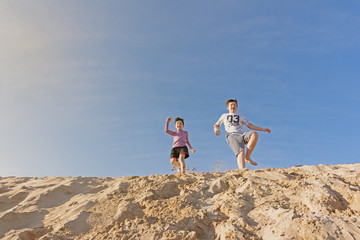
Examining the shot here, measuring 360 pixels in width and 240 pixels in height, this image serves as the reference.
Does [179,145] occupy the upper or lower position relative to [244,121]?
lower

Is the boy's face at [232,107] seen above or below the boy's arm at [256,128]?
above

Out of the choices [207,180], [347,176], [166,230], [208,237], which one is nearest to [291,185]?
[347,176]

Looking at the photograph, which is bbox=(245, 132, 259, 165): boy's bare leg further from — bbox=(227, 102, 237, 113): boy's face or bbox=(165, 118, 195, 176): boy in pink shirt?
bbox=(165, 118, 195, 176): boy in pink shirt

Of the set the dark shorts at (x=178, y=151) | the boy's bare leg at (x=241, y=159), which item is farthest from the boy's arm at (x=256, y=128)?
the dark shorts at (x=178, y=151)

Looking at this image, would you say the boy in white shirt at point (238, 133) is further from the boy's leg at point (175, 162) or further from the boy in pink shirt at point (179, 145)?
the boy's leg at point (175, 162)

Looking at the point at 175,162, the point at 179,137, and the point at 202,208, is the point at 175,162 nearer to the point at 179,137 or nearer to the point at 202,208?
the point at 179,137

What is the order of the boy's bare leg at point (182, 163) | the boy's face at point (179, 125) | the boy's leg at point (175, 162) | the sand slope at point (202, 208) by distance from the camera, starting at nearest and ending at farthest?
1. the sand slope at point (202, 208)
2. the boy's bare leg at point (182, 163)
3. the boy's leg at point (175, 162)
4. the boy's face at point (179, 125)

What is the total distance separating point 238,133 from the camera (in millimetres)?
5773

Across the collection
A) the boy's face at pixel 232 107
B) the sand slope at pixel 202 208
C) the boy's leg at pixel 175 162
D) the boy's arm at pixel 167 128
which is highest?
the boy's face at pixel 232 107

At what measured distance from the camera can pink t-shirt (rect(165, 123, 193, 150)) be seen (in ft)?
20.7

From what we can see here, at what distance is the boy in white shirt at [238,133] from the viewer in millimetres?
5531

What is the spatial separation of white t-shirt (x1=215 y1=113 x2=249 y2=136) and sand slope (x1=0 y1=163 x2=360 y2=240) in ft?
3.76

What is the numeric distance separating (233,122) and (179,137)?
1205 mm

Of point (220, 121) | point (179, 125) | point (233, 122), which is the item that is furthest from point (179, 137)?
point (233, 122)
